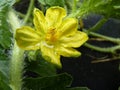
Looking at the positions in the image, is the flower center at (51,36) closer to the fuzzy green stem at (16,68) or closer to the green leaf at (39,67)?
the fuzzy green stem at (16,68)

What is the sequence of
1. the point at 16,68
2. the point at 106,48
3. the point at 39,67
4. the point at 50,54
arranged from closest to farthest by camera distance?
the point at 50,54 < the point at 16,68 < the point at 39,67 < the point at 106,48

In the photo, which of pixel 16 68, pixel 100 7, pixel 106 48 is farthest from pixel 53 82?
pixel 106 48

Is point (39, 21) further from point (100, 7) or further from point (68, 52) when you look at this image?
point (100, 7)

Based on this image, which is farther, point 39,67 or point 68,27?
→ point 39,67

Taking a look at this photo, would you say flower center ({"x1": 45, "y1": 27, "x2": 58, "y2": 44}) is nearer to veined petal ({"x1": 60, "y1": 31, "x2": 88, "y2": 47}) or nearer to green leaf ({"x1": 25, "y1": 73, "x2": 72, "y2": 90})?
veined petal ({"x1": 60, "y1": 31, "x2": 88, "y2": 47})

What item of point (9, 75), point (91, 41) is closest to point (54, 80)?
point (9, 75)

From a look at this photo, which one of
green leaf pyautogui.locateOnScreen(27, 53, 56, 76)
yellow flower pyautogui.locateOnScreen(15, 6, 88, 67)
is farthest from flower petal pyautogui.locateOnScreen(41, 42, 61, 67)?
green leaf pyautogui.locateOnScreen(27, 53, 56, 76)
